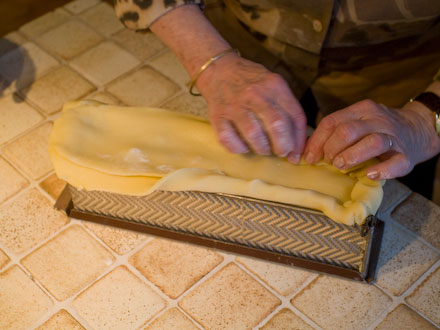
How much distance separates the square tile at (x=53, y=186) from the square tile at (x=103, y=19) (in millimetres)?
461

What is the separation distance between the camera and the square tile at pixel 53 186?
844mm

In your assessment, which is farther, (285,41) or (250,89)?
(285,41)

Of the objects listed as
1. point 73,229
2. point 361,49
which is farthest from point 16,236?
point 361,49

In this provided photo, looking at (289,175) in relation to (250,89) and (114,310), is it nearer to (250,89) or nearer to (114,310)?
(250,89)

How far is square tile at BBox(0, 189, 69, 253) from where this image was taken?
781mm

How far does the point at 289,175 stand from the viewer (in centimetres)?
70

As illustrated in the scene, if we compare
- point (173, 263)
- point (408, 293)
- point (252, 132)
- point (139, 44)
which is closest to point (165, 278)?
point (173, 263)

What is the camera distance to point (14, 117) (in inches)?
38.3

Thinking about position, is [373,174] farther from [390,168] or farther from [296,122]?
[296,122]

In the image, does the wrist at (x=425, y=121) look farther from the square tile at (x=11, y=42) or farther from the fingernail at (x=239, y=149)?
the square tile at (x=11, y=42)

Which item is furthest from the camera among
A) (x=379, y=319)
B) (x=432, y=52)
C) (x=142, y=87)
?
(x=142, y=87)

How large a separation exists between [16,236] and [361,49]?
689 millimetres

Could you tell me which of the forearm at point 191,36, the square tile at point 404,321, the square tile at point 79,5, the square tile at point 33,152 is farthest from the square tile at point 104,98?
the square tile at point 404,321

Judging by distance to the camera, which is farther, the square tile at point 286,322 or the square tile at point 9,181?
the square tile at point 9,181
